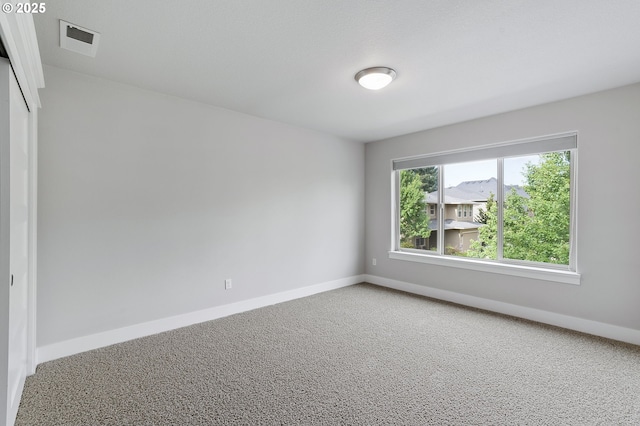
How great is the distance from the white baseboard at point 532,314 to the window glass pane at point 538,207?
593 mm

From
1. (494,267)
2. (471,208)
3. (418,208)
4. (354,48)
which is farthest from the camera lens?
(418,208)

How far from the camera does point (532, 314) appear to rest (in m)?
3.48

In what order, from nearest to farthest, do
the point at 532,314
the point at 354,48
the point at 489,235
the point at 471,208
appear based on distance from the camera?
the point at 354,48 < the point at 532,314 < the point at 489,235 < the point at 471,208

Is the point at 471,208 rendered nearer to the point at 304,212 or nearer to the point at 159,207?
the point at 304,212

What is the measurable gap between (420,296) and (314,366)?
2.47 meters

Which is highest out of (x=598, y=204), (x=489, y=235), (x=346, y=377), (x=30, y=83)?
(x=30, y=83)

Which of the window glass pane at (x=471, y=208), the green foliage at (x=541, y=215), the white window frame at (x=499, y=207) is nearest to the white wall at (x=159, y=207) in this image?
the white window frame at (x=499, y=207)

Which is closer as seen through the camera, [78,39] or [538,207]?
[78,39]

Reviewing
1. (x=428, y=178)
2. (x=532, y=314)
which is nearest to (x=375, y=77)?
(x=428, y=178)

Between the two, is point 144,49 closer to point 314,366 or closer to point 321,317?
point 314,366

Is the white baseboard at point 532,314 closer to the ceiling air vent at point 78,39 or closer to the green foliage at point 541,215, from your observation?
the green foliage at point 541,215

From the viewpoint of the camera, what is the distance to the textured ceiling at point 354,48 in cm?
185

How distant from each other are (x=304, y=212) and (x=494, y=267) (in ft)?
8.43

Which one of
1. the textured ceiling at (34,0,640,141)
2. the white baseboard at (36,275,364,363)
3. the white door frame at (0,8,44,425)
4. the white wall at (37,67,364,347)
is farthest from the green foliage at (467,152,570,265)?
the white door frame at (0,8,44,425)
